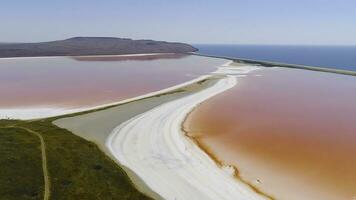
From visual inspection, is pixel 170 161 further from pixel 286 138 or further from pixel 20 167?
pixel 286 138

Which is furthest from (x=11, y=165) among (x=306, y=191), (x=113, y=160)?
(x=306, y=191)

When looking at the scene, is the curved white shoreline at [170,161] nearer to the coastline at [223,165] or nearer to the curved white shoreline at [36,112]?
the coastline at [223,165]

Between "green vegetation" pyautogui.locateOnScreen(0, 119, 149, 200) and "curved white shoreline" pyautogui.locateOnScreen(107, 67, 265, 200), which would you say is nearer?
"green vegetation" pyautogui.locateOnScreen(0, 119, 149, 200)

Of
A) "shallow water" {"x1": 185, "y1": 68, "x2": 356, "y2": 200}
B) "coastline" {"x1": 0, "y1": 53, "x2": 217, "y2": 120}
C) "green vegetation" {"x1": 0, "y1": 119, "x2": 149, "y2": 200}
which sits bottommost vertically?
"coastline" {"x1": 0, "y1": 53, "x2": 217, "y2": 120}

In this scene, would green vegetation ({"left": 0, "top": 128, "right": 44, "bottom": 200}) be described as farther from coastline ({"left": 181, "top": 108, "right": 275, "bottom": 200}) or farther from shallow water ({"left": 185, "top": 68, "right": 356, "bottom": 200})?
shallow water ({"left": 185, "top": 68, "right": 356, "bottom": 200})

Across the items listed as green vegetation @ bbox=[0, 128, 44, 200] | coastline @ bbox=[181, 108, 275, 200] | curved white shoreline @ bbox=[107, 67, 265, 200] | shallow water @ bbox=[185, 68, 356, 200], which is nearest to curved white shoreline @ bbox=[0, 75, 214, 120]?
curved white shoreline @ bbox=[107, 67, 265, 200]

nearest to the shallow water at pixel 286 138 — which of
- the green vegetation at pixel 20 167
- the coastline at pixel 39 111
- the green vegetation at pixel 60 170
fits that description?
the green vegetation at pixel 60 170
